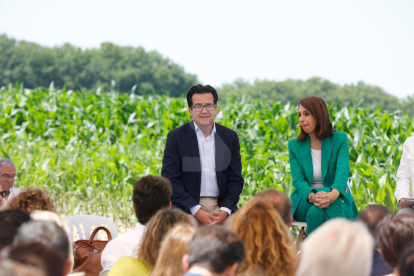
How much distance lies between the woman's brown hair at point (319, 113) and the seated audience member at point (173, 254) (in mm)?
2292

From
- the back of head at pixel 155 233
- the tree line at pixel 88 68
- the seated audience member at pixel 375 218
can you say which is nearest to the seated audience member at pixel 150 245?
the back of head at pixel 155 233

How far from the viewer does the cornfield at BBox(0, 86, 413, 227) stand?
20.2 ft

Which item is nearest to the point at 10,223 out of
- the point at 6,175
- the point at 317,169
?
the point at 6,175

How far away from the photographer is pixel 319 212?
3.73 meters

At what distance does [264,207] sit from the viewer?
2154 millimetres

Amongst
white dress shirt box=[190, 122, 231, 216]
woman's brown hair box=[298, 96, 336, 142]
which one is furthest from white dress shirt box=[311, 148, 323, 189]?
white dress shirt box=[190, 122, 231, 216]

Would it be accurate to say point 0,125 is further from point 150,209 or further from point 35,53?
point 35,53

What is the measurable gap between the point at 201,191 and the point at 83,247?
123cm

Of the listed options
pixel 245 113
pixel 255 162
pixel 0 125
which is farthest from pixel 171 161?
pixel 0 125

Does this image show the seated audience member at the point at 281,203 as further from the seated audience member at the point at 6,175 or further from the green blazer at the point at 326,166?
the seated audience member at the point at 6,175

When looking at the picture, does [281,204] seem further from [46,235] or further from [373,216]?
[46,235]

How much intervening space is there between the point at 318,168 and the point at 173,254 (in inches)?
92.4

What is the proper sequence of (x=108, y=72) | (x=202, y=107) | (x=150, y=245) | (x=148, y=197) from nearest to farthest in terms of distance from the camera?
(x=150, y=245)
(x=148, y=197)
(x=202, y=107)
(x=108, y=72)

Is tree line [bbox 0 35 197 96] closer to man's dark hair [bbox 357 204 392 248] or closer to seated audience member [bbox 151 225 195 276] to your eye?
man's dark hair [bbox 357 204 392 248]
